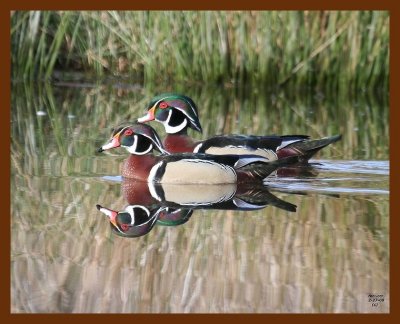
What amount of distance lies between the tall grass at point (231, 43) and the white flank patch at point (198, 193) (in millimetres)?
6240

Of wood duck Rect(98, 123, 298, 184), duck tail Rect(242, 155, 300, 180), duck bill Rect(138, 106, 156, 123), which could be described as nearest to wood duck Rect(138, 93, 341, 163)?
duck bill Rect(138, 106, 156, 123)

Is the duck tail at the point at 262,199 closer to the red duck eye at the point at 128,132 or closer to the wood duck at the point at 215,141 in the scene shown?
the wood duck at the point at 215,141

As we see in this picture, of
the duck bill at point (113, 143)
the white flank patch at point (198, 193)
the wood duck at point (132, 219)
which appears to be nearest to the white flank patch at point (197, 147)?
the duck bill at point (113, 143)

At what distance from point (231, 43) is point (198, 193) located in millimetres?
6880

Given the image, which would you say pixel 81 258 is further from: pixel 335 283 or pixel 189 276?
pixel 335 283

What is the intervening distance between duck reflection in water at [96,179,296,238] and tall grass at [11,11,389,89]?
6.28 meters

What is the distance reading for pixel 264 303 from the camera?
6375mm

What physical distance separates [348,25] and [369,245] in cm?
805

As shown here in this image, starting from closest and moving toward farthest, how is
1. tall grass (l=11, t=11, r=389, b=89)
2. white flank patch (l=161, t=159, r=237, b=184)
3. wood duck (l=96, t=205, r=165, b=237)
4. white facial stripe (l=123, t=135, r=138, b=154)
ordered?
wood duck (l=96, t=205, r=165, b=237) < white flank patch (l=161, t=159, r=237, b=184) < white facial stripe (l=123, t=135, r=138, b=154) < tall grass (l=11, t=11, r=389, b=89)

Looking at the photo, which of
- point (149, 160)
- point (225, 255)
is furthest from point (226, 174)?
point (225, 255)

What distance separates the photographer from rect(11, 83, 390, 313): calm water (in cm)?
650

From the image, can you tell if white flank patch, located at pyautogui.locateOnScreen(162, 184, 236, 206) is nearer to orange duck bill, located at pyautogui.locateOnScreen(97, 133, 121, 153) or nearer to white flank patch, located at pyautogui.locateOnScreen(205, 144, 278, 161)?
orange duck bill, located at pyautogui.locateOnScreen(97, 133, 121, 153)

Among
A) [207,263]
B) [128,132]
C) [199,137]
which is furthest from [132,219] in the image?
[199,137]

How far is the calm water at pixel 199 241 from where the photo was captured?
6.50m
